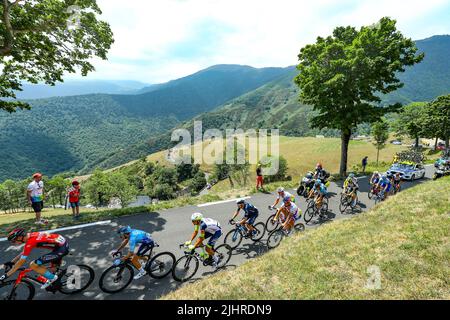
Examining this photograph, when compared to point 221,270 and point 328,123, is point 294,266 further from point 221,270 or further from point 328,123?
point 328,123

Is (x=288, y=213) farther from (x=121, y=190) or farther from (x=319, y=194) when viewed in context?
(x=121, y=190)

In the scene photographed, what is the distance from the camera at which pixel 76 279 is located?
24.3ft

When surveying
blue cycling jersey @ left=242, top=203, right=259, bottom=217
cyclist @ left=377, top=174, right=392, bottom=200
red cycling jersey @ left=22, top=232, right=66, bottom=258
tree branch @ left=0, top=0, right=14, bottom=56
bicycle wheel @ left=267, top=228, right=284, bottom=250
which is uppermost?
tree branch @ left=0, top=0, right=14, bottom=56

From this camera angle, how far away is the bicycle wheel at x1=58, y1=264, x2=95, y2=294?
23.7 ft

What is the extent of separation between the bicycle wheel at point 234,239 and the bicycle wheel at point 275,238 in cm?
124

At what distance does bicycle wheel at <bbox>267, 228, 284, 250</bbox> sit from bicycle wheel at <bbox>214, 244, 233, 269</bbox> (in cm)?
203

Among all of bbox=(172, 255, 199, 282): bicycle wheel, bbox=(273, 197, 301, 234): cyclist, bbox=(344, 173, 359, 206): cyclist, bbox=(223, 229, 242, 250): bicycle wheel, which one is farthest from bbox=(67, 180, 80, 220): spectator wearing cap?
bbox=(344, 173, 359, 206): cyclist

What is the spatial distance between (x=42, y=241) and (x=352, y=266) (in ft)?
28.4

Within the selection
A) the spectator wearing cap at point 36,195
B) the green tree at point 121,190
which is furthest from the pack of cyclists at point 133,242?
the green tree at point 121,190

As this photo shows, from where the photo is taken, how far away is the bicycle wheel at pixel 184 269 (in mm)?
8088

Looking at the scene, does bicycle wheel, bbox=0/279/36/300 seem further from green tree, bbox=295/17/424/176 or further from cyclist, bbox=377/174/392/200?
green tree, bbox=295/17/424/176

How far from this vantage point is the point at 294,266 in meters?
7.75
